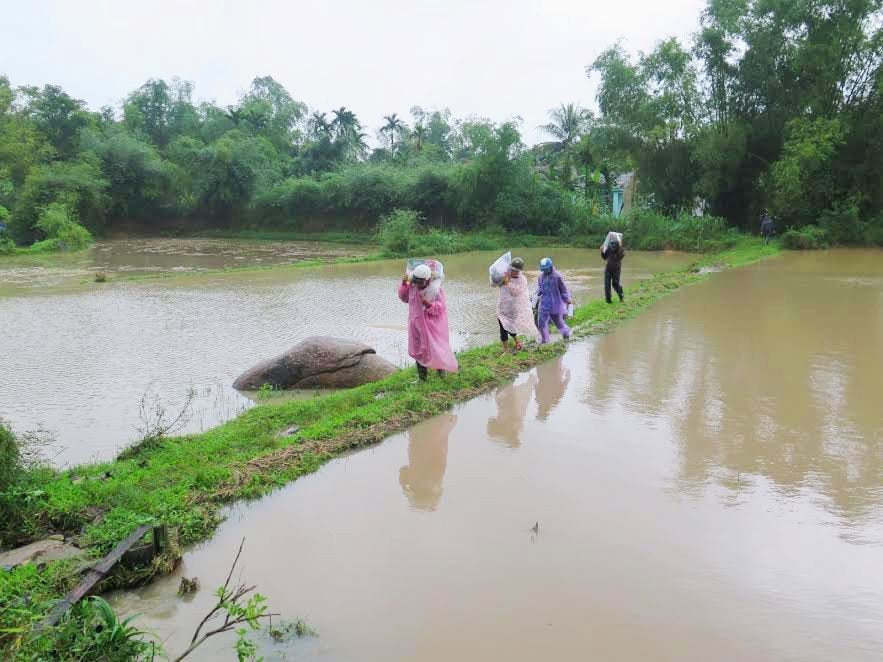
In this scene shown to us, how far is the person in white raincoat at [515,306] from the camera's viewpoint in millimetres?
8875

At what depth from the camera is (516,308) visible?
9039 millimetres

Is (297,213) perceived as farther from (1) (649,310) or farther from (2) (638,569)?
(2) (638,569)

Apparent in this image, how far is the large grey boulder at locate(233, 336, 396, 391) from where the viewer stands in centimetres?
838

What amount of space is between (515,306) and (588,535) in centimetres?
496

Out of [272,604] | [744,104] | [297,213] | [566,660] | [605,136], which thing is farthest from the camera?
[297,213]

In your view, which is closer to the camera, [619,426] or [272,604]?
[272,604]

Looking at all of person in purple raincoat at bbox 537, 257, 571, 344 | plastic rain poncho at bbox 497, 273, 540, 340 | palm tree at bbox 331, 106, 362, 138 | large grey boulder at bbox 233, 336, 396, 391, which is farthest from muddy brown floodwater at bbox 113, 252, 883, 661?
palm tree at bbox 331, 106, 362, 138

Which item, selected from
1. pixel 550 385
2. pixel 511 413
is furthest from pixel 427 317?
pixel 550 385

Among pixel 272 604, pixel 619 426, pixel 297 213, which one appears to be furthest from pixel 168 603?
pixel 297 213

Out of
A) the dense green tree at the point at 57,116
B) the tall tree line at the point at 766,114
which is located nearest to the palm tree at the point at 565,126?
the tall tree line at the point at 766,114

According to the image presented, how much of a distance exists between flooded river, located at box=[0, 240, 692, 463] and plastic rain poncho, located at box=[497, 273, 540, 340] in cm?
150

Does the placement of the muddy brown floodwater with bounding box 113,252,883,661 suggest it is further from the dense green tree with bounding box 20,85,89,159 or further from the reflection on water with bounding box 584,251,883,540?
the dense green tree with bounding box 20,85,89,159

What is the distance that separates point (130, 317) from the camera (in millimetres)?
13086

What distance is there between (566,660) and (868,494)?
9.99ft
